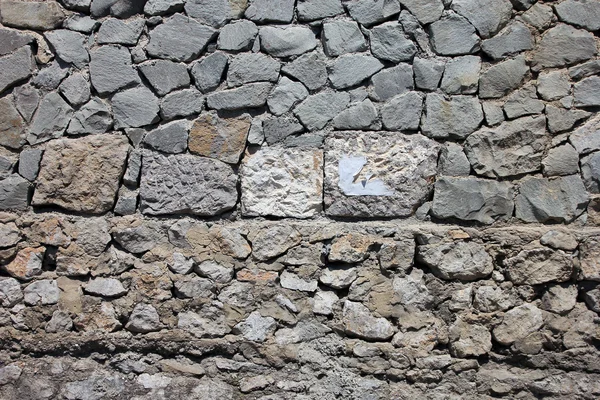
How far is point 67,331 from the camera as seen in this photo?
3029 millimetres

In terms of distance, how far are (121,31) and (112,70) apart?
18 centimetres

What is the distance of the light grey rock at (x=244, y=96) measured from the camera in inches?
118

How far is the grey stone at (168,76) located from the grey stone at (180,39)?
0.11 ft

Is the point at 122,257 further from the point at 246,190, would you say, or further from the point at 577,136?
the point at 577,136

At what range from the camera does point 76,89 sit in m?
3.06

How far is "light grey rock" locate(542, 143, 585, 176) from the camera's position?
290 cm

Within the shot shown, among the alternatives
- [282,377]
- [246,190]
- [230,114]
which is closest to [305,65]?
[230,114]

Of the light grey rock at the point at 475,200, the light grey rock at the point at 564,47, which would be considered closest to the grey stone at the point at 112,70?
the light grey rock at the point at 475,200

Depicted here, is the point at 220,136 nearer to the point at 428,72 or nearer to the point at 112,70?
the point at 112,70

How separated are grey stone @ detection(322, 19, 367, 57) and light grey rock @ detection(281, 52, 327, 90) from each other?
0.26ft

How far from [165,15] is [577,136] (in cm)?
191

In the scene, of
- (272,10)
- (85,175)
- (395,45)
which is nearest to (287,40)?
(272,10)

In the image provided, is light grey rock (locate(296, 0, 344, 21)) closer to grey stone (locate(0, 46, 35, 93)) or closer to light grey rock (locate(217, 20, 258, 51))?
light grey rock (locate(217, 20, 258, 51))

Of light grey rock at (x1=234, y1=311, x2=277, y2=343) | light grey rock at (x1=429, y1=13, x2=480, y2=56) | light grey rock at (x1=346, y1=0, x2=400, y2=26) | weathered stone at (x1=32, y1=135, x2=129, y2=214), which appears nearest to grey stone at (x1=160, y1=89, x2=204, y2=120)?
weathered stone at (x1=32, y1=135, x2=129, y2=214)
